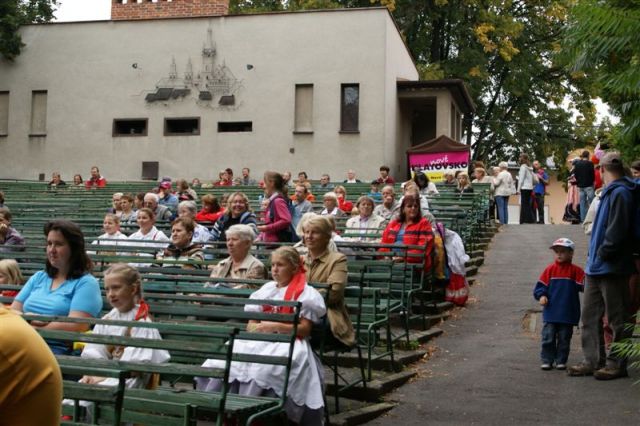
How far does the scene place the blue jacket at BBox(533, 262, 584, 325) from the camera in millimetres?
9719

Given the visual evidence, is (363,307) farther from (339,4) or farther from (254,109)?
(339,4)

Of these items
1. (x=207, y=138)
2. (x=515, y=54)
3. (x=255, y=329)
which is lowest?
(x=255, y=329)

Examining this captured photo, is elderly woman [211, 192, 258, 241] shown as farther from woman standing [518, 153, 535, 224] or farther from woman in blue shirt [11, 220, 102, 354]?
woman standing [518, 153, 535, 224]

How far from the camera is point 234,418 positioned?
20.0 ft

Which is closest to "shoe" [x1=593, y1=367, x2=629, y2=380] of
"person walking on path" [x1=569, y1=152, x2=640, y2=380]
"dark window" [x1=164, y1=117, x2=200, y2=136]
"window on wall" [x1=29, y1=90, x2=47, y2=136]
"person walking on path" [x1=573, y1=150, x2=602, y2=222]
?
"person walking on path" [x1=569, y1=152, x2=640, y2=380]

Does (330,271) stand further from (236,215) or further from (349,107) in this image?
(349,107)

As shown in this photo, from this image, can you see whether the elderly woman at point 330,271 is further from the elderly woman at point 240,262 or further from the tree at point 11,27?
the tree at point 11,27

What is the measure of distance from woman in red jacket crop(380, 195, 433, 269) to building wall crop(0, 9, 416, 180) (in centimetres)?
1957

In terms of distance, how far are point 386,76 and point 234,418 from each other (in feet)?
87.1

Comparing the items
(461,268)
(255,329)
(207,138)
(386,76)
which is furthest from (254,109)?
(255,329)

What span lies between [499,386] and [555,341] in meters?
1.04

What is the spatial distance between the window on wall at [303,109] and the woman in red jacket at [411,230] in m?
20.4

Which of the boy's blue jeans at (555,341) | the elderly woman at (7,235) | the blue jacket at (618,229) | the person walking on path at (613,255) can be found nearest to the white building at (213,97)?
the elderly woman at (7,235)

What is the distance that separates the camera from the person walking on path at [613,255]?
347 inches
